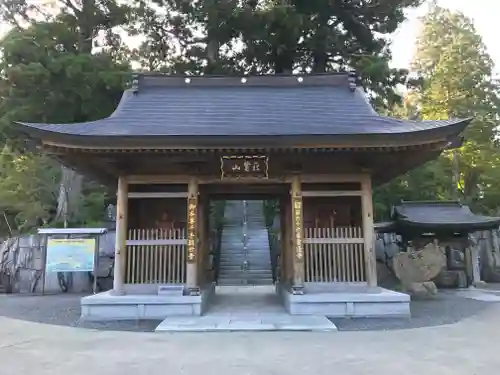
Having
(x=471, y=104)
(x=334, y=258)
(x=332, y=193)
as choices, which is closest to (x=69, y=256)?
(x=334, y=258)


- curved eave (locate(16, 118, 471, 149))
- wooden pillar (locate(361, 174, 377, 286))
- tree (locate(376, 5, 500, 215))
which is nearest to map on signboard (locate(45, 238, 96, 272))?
curved eave (locate(16, 118, 471, 149))

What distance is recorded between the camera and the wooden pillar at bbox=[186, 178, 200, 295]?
368 inches

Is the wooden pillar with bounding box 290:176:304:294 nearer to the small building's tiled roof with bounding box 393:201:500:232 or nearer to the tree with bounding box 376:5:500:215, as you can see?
the small building's tiled roof with bounding box 393:201:500:232

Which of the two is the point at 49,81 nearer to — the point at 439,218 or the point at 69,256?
the point at 69,256

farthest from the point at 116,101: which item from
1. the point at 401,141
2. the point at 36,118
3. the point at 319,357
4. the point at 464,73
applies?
the point at 464,73

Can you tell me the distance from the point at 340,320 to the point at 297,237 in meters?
1.82

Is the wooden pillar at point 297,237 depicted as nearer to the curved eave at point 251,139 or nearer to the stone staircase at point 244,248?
the curved eave at point 251,139

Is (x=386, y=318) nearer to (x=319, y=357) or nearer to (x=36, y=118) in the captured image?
(x=319, y=357)

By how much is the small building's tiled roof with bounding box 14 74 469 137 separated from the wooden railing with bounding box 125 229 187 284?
2.21m

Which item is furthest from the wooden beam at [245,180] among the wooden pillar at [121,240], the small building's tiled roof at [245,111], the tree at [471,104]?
the tree at [471,104]

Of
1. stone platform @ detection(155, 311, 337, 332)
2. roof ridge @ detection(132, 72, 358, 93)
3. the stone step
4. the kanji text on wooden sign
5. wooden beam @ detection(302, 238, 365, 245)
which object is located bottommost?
stone platform @ detection(155, 311, 337, 332)

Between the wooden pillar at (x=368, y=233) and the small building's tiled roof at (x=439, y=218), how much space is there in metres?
6.91

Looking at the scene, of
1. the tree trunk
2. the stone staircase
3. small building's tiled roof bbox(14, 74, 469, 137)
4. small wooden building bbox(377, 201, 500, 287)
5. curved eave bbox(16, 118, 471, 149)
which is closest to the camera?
curved eave bbox(16, 118, 471, 149)

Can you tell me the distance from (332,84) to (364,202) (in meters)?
4.29
